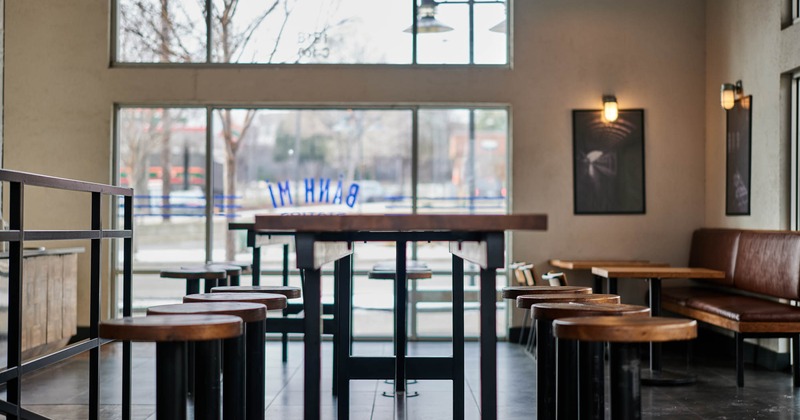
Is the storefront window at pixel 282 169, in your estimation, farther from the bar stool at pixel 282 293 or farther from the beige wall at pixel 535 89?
the bar stool at pixel 282 293

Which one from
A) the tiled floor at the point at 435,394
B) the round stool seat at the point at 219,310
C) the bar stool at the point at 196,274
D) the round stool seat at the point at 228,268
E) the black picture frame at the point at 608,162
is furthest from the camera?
the black picture frame at the point at 608,162

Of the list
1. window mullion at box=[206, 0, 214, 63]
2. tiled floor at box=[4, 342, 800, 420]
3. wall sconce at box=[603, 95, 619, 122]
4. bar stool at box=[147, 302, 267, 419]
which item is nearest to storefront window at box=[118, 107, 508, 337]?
window mullion at box=[206, 0, 214, 63]

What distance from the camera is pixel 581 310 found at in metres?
3.21

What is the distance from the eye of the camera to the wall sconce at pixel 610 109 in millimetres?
7656

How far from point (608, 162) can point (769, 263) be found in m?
1.88

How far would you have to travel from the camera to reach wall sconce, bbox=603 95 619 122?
301 inches

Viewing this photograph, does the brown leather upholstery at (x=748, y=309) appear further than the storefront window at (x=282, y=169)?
No

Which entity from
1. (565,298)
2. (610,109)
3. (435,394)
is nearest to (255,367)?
(565,298)

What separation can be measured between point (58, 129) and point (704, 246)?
596 centimetres

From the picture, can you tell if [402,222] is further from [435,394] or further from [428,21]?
[428,21]

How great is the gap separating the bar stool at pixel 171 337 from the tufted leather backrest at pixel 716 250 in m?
5.35

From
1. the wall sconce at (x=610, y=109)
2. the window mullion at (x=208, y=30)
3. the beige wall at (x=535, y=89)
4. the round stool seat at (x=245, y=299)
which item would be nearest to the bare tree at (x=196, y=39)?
the window mullion at (x=208, y=30)

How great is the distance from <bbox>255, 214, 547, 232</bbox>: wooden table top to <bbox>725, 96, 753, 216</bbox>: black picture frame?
4958 mm

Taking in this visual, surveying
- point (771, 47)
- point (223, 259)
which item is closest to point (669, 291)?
point (771, 47)
